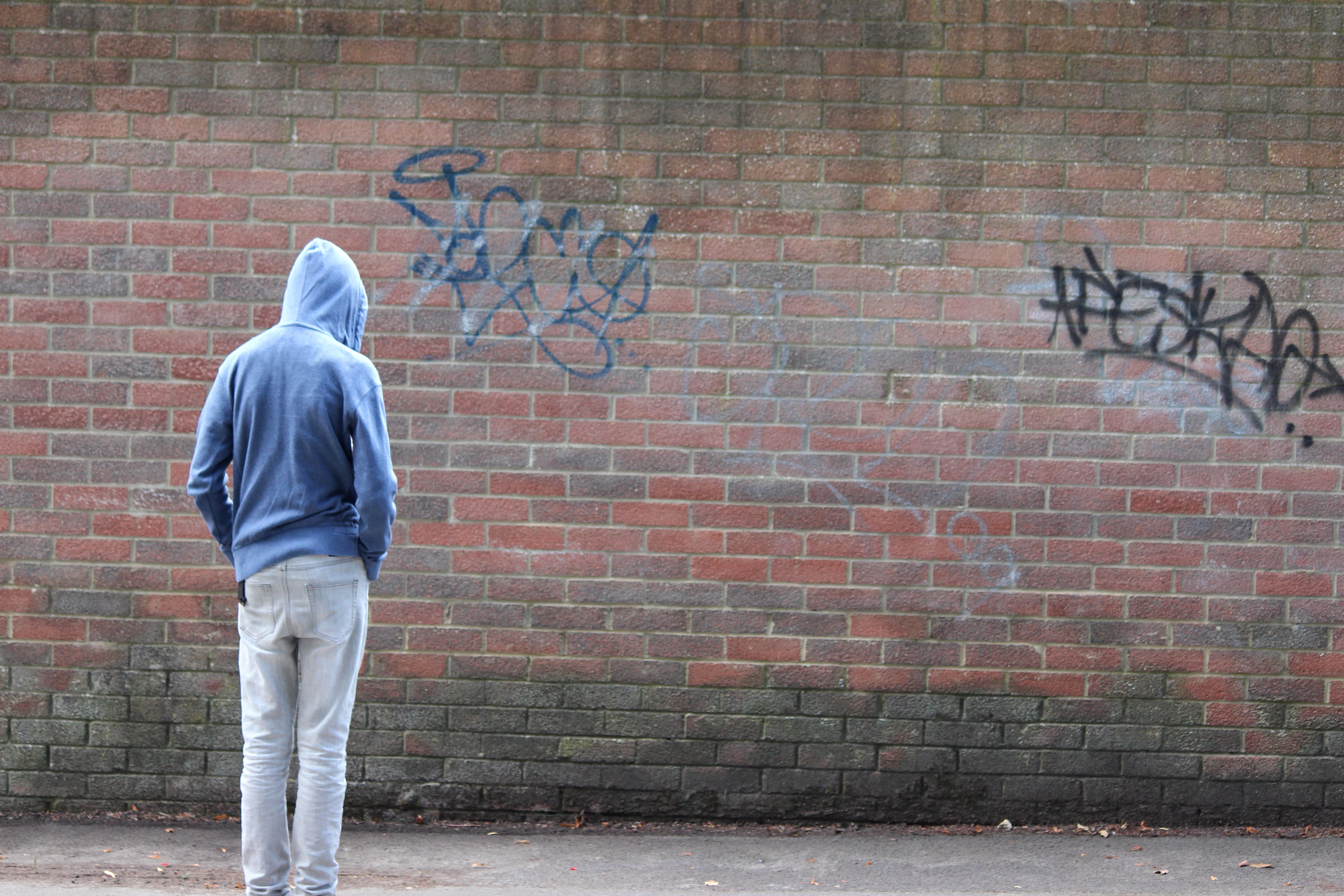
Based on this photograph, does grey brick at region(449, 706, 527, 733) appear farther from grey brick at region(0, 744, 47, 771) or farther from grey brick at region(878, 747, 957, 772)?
grey brick at region(0, 744, 47, 771)

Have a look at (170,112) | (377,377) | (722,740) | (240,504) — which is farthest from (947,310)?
(170,112)

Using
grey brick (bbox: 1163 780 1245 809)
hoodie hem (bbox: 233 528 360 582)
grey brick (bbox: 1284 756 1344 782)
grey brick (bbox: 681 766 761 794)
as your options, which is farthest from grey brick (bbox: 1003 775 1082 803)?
hoodie hem (bbox: 233 528 360 582)

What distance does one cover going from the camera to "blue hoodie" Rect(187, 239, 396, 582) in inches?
127

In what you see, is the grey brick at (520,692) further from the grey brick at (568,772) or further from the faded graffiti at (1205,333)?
the faded graffiti at (1205,333)

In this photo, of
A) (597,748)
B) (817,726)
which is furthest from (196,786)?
(817,726)

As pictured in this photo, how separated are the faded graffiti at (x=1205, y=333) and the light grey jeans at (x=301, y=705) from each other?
2.74 metres

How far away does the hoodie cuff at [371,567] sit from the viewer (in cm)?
332

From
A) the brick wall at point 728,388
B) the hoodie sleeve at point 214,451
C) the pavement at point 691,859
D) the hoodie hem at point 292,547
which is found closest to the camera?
the hoodie hem at point 292,547

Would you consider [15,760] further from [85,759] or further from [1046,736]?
[1046,736]

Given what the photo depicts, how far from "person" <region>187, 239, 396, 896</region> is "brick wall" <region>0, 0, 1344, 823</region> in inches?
46.7

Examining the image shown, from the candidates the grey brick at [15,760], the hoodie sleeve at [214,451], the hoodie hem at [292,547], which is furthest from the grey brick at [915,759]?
the grey brick at [15,760]

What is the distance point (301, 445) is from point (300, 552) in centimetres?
28

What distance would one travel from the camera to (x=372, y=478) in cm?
323

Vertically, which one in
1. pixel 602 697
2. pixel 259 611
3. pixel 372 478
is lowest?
pixel 602 697
